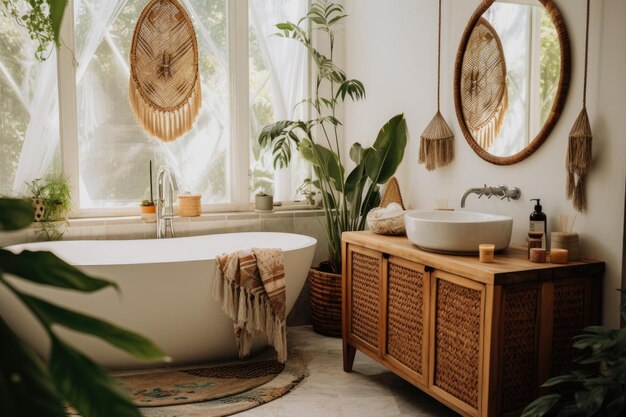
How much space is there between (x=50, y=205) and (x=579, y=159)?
3007 millimetres

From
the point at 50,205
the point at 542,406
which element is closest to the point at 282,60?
the point at 50,205

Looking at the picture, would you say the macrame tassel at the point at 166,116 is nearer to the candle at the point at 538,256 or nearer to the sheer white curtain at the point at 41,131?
the sheer white curtain at the point at 41,131

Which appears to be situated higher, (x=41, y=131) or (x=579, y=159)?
(x=41, y=131)

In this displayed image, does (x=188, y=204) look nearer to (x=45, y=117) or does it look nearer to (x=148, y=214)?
(x=148, y=214)

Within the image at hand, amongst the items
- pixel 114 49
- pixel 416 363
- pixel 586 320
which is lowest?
pixel 416 363

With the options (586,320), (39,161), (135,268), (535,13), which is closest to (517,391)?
(586,320)

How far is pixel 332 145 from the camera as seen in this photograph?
4.45 m

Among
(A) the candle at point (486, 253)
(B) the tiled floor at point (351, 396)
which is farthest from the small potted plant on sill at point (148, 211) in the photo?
(A) the candle at point (486, 253)

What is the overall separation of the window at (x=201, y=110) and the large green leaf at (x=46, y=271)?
379cm

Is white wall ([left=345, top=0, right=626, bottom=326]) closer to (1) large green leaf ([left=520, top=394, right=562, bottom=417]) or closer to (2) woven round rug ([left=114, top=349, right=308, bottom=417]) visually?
(1) large green leaf ([left=520, top=394, right=562, bottom=417])

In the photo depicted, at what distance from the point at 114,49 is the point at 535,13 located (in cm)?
272

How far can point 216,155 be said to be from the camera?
424cm

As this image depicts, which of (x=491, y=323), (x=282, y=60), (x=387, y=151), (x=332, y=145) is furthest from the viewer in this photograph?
(x=332, y=145)

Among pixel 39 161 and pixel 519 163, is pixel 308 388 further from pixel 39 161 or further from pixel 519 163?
pixel 39 161
